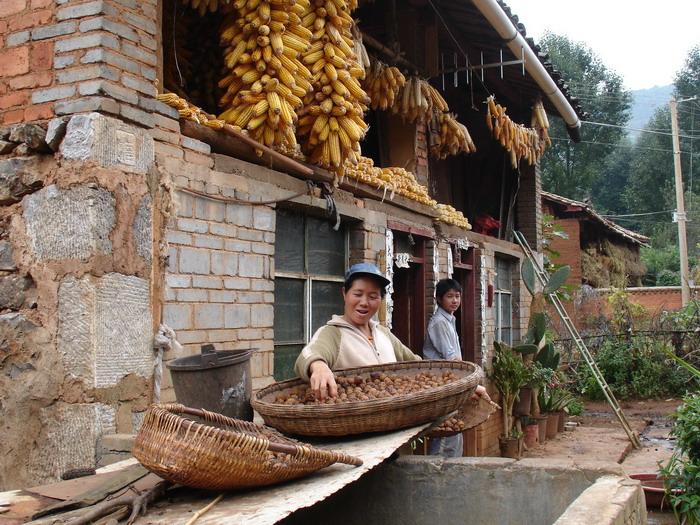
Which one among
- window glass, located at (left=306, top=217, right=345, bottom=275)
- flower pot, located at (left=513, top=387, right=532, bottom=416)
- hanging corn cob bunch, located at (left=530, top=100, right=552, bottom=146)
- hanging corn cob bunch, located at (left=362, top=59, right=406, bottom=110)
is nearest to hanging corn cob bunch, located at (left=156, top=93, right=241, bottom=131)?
window glass, located at (left=306, top=217, right=345, bottom=275)

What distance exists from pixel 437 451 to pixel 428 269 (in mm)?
2538

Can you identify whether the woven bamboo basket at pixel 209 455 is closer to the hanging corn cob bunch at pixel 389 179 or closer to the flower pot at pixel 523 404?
the hanging corn cob bunch at pixel 389 179

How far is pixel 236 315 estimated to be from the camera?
16.9ft

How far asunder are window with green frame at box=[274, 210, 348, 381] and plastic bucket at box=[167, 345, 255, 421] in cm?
207

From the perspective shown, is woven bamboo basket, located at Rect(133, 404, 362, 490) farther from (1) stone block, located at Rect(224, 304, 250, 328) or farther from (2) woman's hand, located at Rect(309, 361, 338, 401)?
(1) stone block, located at Rect(224, 304, 250, 328)

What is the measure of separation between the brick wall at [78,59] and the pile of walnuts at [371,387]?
1974 millimetres

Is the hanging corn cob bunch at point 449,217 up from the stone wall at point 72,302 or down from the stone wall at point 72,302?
up

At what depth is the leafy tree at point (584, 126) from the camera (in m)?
35.0

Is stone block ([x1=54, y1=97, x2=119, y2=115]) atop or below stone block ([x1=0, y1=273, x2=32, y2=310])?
atop

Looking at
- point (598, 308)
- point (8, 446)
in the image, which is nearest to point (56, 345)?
point (8, 446)

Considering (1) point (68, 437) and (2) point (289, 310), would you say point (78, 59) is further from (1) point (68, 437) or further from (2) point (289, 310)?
(2) point (289, 310)

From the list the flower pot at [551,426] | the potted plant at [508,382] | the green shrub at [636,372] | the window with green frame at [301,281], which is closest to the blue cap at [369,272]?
the window with green frame at [301,281]

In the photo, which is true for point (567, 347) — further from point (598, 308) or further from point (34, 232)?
point (34, 232)

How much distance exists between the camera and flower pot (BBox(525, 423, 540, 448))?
10.6m
